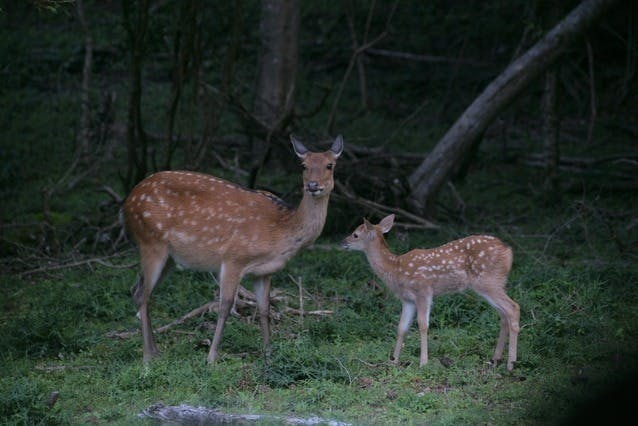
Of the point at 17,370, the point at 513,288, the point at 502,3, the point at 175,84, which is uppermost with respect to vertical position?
the point at 502,3

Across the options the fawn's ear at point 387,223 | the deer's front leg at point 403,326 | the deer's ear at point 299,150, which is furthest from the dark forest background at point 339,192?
the deer's ear at point 299,150

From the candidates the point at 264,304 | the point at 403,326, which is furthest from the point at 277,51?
the point at 403,326

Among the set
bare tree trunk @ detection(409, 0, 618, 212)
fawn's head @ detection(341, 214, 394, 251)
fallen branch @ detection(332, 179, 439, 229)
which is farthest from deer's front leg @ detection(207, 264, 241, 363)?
bare tree trunk @ detection(409, 0, 618, 212)

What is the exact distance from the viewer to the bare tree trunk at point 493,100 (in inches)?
424

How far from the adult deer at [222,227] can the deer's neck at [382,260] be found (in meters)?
0.55

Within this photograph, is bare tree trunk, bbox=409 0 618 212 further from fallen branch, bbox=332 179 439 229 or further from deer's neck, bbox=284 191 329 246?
deer's neck, bbox=284 191 329 246

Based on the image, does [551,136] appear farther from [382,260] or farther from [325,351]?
[325,351]

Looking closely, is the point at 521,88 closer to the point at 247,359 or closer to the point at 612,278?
the point at 612,278

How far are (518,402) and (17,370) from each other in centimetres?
378

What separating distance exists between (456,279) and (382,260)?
0.82 meters

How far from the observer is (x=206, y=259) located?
25.4 feet

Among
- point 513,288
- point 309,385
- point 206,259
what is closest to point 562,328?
point 513,288

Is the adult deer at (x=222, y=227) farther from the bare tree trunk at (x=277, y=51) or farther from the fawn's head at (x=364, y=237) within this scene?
the bare tree trunk at (x=277, y=51)

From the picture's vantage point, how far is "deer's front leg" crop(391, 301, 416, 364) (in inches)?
281
